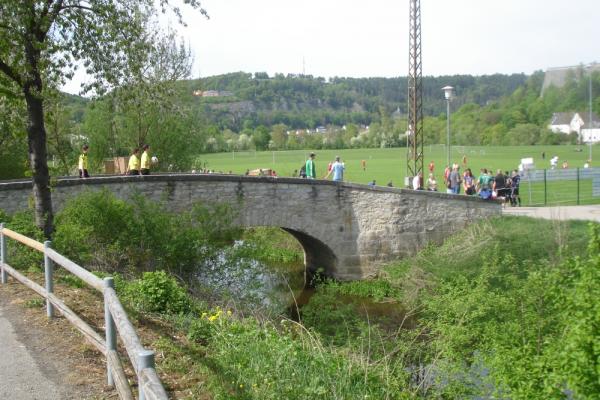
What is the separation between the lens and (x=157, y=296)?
925 centimetres

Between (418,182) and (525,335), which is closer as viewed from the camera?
(525,335)

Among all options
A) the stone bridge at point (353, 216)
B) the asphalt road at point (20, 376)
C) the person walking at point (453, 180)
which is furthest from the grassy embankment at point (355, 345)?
the person walking at point (453, 180)

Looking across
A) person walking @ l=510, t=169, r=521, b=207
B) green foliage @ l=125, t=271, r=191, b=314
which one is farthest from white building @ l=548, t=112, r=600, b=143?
green foliage @ l=125, t=271, r=191, b=314

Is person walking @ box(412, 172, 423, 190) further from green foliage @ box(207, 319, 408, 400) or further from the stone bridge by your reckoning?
green foliage @ box(207, 319, 408, 400)

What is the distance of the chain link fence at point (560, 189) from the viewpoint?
3041 cm

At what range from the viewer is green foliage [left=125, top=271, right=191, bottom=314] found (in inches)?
356

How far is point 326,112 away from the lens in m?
185

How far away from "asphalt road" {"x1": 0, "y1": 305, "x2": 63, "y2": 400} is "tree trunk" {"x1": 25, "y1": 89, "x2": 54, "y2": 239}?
6.03 meters

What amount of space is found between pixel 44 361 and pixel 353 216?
17096mm

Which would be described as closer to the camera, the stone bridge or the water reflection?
the water reflection

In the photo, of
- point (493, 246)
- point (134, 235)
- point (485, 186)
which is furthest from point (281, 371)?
point (485, 186)

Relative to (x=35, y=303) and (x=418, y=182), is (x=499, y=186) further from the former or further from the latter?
(x=35, y=303)

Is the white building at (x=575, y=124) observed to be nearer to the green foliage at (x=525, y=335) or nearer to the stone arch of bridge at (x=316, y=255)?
the stone arch of bridge at (x=316, y=255)

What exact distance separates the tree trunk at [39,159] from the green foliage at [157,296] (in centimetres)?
417
